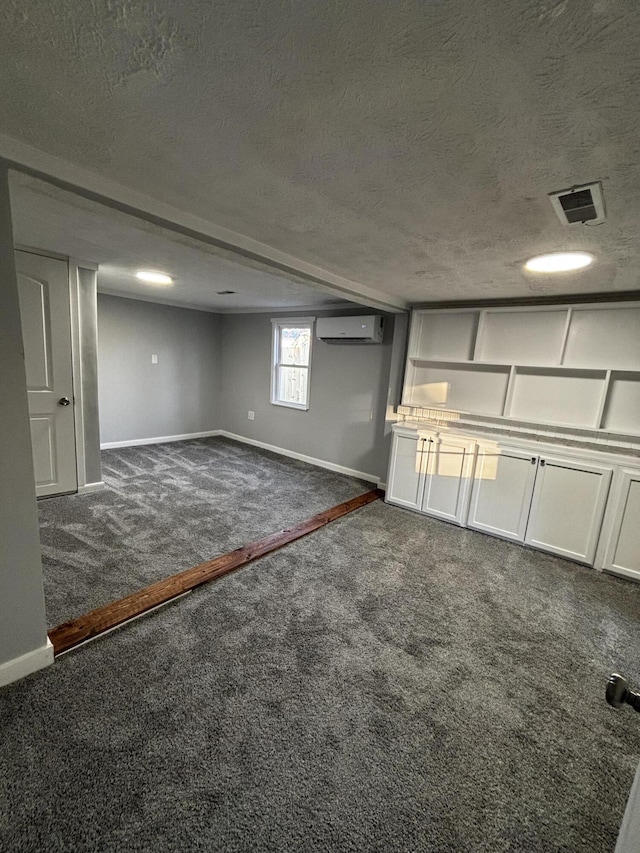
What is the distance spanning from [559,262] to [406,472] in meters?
2.17

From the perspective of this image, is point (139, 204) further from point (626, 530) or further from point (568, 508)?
point (626, 530)

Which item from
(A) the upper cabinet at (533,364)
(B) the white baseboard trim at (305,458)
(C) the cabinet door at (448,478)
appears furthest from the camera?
(B) the white baseboard trim at (305,458)

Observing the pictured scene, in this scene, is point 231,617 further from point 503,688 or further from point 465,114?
point 465,114

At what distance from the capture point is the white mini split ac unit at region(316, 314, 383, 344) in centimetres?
414

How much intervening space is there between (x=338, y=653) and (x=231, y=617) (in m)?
0.63

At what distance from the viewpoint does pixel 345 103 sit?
966mm

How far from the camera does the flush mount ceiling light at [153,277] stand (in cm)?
349

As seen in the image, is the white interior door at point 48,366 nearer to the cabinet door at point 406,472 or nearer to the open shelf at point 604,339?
the cabinet door at point 406,472

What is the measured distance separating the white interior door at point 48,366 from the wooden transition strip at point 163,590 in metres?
1.79

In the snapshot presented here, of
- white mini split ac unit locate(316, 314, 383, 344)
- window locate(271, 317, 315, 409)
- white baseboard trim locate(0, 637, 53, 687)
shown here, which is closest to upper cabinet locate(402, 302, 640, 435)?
white mini split ac unit locate(316, 314, 383, 344)

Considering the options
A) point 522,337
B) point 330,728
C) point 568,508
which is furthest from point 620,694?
point 522,337

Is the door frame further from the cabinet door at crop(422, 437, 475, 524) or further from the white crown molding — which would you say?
the cabinet door at crop(422, 437, 475, 524)

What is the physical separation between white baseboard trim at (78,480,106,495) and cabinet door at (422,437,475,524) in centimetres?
329

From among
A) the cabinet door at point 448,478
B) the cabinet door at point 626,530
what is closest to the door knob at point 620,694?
the cabinet door at point 626,530
